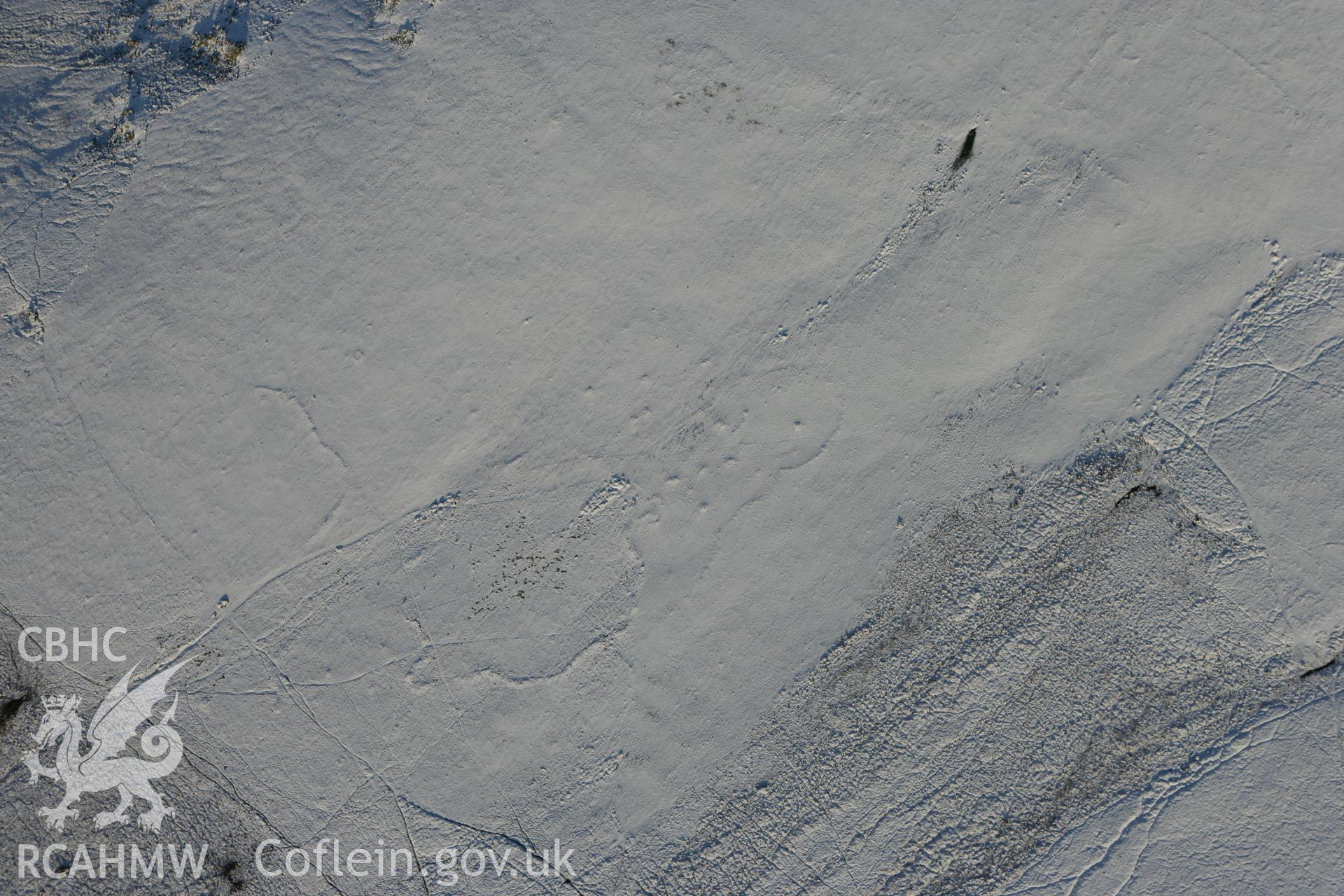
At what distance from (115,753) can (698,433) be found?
5.98 m

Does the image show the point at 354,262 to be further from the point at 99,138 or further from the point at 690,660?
the point at 690,660

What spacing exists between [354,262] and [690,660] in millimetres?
4730

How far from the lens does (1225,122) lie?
7.67m

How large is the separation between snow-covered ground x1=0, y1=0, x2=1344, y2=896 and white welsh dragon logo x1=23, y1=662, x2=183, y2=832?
15 centimetres

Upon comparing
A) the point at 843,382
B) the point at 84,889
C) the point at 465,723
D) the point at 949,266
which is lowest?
the point at 84,889

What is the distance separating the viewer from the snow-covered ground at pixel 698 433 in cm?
746

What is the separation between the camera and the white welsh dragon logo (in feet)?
24.6

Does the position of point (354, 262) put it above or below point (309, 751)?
above

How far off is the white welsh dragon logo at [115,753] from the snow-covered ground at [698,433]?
5.9 inches

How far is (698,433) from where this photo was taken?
7.60m

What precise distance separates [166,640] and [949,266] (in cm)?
784

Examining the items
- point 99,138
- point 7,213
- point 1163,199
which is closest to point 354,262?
point 99,138

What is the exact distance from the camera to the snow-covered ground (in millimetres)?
7457

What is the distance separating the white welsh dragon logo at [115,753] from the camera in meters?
7.49
